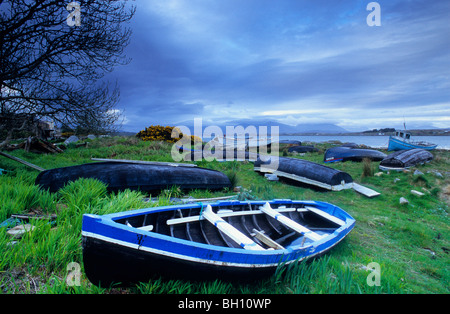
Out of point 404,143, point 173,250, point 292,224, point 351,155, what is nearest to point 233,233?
point 173,250

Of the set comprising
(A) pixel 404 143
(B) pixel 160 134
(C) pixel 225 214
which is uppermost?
(B) pixel 160 134

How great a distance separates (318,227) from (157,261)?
460 centimetres

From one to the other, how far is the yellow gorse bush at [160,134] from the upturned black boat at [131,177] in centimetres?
1388

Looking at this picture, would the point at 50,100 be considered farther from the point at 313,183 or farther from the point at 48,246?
the point at 313,183

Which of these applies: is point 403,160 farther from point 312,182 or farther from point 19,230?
point 19,230

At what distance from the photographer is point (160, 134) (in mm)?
21438

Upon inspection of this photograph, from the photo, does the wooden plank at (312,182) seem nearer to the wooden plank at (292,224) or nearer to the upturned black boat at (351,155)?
the wooden plank at (292,224)

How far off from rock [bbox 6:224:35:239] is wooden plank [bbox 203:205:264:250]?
2598 millimetres

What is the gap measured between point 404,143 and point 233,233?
2738 cm

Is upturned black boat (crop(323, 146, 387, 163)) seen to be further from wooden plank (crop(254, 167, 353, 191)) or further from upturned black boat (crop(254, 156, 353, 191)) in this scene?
wooden plank (crop(254, 167, 353, 191))

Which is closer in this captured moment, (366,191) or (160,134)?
(366,191)

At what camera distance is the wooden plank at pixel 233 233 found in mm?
A: 2883
